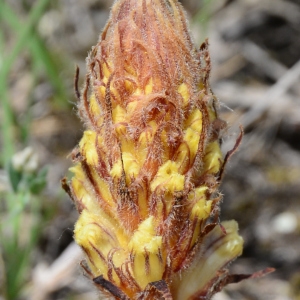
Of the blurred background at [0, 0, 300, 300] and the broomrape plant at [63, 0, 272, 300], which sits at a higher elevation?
the blurred background at [0, 0, 300, 300]

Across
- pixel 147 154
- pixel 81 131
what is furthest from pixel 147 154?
pixel 81 131

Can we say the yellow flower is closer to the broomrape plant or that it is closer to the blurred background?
the broomrape plant

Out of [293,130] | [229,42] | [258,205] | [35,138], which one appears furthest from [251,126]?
[35,138]

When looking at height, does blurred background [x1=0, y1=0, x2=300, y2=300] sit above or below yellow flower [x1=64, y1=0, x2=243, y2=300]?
above

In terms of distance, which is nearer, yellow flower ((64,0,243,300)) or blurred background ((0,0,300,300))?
yellow flower ((64,0,243,300))

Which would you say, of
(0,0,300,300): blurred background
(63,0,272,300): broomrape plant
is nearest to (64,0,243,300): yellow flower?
(63,0,272,300): broomrape plant
